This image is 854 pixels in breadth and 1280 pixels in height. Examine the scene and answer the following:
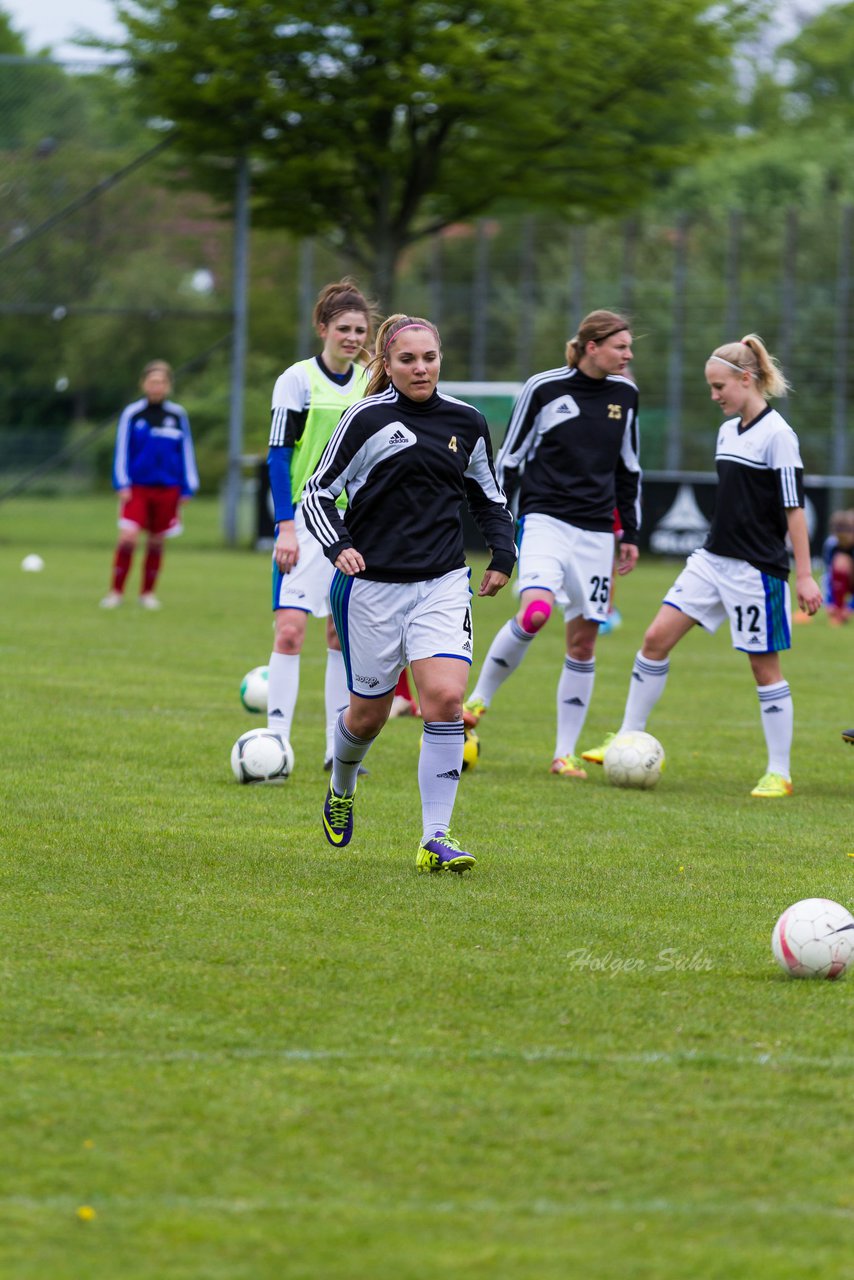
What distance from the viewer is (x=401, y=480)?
6402 mm

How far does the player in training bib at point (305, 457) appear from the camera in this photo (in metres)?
8.24

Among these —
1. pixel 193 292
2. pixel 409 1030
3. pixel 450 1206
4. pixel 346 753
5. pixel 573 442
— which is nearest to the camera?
pixel 450 1206

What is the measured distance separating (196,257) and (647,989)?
86.3 feet

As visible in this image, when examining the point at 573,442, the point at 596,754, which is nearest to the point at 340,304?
the point at 573,442

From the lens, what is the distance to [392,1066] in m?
4.20

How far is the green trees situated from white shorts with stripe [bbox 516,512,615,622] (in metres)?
19.7

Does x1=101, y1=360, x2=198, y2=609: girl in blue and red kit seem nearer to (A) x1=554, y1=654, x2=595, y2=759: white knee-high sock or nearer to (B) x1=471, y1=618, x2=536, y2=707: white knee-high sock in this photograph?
(B) x1=471, y1=618, x2=536, y2=707: white knee-high sock

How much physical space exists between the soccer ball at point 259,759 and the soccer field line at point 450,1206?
15.5ft

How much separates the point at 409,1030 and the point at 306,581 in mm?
4212

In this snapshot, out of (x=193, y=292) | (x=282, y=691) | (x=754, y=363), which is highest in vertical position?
(x=193, y=292)

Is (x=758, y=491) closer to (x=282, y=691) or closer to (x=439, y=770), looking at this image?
(x=282, y=691)

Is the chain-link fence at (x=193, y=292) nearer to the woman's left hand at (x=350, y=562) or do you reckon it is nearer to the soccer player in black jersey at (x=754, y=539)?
the soccer player in black jersey at (x=754, y=539)

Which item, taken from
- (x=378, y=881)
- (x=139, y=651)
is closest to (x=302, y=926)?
(x=378, y=881)

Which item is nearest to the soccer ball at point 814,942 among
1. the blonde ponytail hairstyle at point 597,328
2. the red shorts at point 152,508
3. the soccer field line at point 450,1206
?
the soccer field line at point 450,1206
